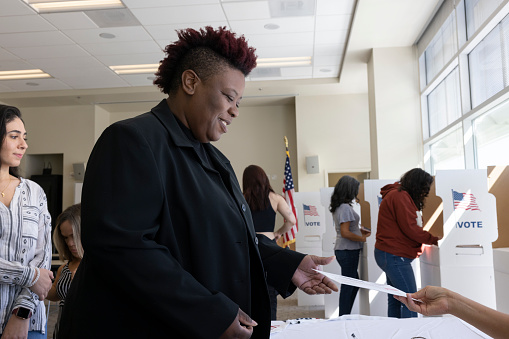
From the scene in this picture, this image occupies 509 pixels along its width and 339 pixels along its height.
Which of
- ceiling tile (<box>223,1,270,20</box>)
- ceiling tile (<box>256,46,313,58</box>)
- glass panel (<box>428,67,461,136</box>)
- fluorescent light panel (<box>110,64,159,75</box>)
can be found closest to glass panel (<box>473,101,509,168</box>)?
glass panel (<box>428,67,461,136</box>)

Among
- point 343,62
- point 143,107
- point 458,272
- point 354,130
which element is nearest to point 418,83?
→ point 343,62

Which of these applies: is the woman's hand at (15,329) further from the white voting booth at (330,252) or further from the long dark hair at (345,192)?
the white voting booth at (330,252)

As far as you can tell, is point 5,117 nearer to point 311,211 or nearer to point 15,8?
point 311,211

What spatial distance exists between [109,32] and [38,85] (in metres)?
3.50

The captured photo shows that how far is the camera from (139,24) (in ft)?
21.2

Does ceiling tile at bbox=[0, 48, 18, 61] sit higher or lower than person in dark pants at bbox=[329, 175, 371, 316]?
higher

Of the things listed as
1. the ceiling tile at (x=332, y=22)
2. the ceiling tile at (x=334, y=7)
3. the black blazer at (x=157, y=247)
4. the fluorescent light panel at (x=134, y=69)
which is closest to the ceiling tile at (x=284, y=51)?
the ceiling tile at (x=332, y=22)

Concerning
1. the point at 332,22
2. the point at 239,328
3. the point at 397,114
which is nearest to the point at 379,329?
the point at 239,328

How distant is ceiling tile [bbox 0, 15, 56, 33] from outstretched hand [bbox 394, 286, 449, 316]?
6.16 m

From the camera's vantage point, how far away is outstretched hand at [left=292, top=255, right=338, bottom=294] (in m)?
1.38

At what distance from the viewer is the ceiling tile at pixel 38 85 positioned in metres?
9.11

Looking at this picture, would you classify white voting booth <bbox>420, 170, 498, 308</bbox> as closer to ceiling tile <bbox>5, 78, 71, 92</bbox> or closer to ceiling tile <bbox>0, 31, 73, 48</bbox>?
ceiling tile <bbox>0, 31, 73, 48</bbox>

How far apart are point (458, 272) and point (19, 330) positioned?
3011mm

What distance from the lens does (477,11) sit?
16.4ft
